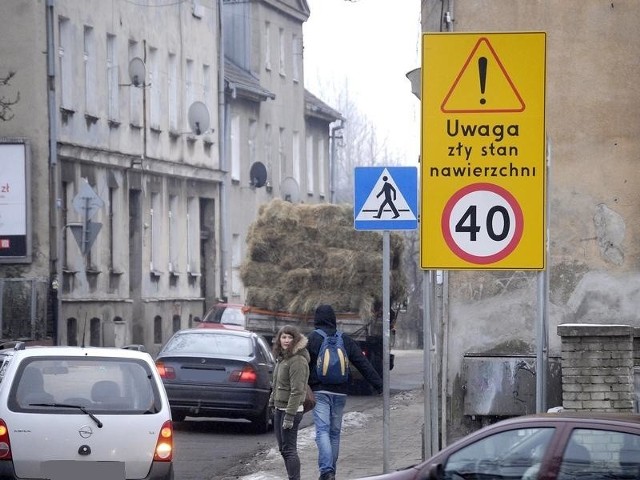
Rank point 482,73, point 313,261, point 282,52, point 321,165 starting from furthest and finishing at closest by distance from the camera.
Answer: point 321,165 < point 282,52 < point 313,261 < point 482,73

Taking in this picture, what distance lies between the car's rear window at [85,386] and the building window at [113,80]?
87.9 feet

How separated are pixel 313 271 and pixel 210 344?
26.6 feet

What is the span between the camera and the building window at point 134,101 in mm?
39500

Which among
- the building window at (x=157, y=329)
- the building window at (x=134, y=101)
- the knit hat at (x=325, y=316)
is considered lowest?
the building window at (x=157, y=329)

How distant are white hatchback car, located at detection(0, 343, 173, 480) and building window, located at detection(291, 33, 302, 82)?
147 feet

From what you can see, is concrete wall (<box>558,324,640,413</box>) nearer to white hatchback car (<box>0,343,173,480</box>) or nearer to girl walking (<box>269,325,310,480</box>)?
girl walking (<box>269,325,310,480</box>)

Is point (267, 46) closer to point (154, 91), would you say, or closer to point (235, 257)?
point (235, 257)

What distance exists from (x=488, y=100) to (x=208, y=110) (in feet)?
112

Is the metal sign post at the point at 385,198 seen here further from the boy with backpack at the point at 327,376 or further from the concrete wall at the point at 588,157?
the concrete wall at the point at 588,157

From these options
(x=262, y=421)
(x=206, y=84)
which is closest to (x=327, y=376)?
(x=262, y=421)

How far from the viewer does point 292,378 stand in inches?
537

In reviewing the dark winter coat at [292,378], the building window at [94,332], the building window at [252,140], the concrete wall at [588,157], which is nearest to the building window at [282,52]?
the building window at [252,140]

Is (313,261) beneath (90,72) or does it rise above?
beneath

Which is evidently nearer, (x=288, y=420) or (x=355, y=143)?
(x=288, y=420)
